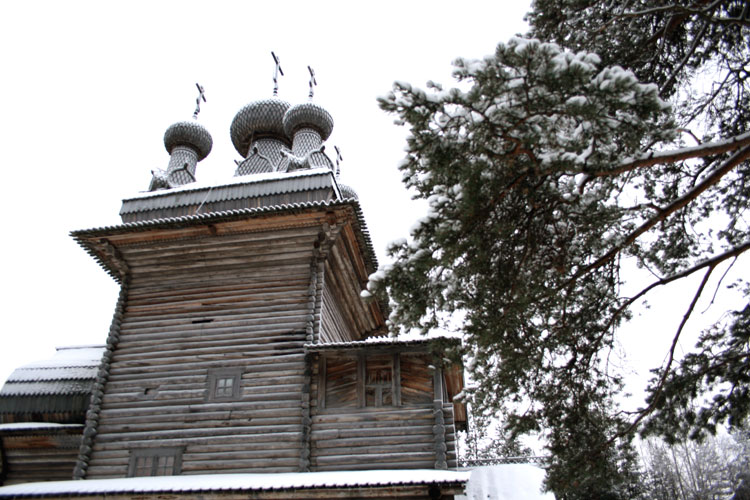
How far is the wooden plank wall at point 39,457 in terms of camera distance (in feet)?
46.3

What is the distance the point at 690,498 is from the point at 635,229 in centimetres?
3429

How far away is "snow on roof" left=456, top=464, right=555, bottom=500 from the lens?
11.2 m

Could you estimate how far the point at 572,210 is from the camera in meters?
6.88

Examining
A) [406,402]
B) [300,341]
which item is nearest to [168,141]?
[300,341]

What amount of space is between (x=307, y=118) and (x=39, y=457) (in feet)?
40.3

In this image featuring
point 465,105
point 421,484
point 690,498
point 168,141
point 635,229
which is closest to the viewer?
point 465,105

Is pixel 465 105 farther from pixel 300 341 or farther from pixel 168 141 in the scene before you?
pixel 168 141

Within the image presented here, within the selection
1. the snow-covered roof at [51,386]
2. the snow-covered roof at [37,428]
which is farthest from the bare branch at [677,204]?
the snow-covered roof at [51,386]

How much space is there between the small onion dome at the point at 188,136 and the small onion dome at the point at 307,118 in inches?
127

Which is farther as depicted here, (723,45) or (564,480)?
(723,45)

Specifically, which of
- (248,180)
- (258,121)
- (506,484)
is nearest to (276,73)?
(258,121)

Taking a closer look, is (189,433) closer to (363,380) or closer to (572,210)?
(363,380)

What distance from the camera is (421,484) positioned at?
947 cm

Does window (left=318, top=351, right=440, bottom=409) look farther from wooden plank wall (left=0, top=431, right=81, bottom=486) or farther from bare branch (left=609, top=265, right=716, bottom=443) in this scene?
wooden plank wall (left=0, top=431, right=81, bottom=486)
